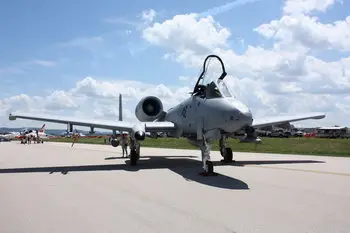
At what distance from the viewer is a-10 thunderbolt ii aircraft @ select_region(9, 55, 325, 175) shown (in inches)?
493

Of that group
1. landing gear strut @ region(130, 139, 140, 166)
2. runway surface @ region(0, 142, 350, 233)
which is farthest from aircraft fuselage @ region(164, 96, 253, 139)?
landing gear strut @ region(130, 139, 140, 166)

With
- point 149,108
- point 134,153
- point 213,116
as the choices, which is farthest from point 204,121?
point 149,108

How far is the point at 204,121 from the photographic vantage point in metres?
14.4

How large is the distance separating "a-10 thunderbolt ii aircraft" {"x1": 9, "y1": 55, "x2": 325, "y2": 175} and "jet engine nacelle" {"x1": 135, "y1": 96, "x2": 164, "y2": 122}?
0.63m

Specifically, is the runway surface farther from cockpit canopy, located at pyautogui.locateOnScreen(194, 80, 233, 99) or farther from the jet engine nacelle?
the jet engine nacelle

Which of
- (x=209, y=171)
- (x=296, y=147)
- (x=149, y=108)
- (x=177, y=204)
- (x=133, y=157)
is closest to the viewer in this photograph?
(x=177, y=204)

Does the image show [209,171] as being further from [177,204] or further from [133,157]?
[133,157]

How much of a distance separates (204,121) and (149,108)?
9402 mm

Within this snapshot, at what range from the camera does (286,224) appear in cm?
600

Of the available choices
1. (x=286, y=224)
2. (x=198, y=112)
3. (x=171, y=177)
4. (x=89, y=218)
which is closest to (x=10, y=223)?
(x=89, y=218)

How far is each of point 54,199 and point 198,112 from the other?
8271 mm

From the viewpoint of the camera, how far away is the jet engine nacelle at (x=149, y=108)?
23.1m

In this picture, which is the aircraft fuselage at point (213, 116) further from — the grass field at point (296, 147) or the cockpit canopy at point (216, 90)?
the grass field at point (296, 147)

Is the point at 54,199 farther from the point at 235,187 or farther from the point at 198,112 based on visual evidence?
the point at 198,112
